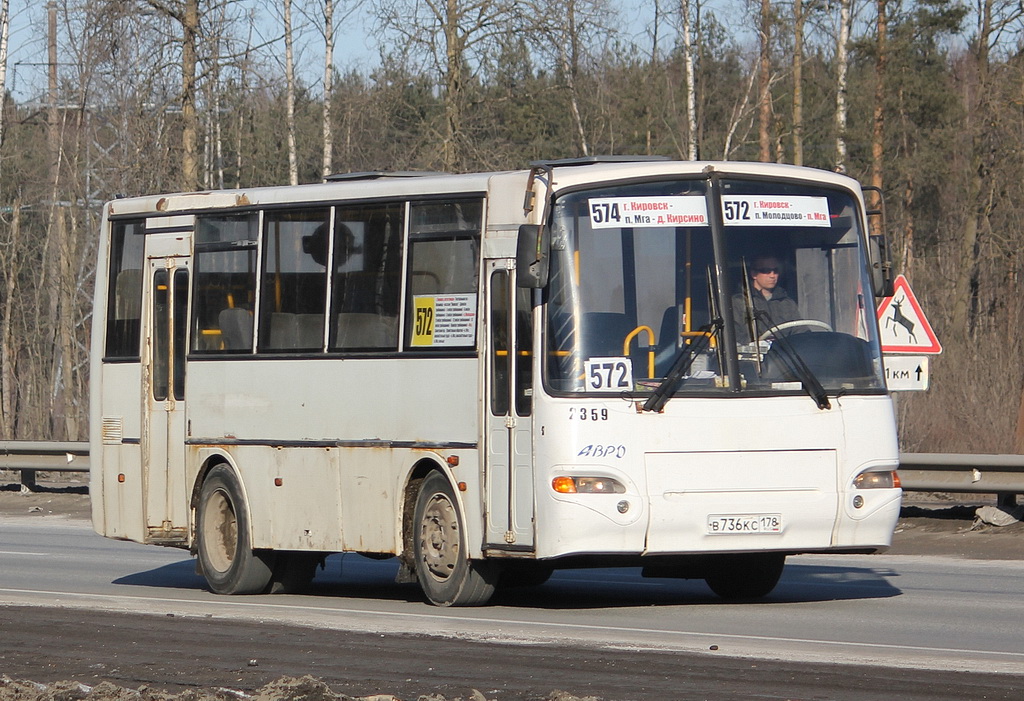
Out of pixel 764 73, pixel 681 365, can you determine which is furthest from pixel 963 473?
pixel 764 73

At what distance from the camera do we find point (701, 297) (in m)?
11.6

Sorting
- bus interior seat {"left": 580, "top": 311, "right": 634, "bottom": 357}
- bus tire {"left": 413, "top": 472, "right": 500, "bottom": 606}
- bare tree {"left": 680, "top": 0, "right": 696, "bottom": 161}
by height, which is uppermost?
bare tree {"left": 680, "top": 0, "right": 696, "bottom": 161}

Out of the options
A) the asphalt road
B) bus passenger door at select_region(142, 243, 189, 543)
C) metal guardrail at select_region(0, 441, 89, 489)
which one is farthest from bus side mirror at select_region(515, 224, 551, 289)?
metal guardrail at select_region(0, 441, 89, 489)

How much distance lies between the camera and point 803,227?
480 inches

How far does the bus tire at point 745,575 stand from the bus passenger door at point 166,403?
431 centimetres

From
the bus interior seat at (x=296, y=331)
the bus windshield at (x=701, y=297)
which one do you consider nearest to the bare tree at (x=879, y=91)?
the bus interior seat at (x=296, y=331)

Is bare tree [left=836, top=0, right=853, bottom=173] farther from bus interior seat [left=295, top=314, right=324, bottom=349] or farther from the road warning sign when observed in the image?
bus interior seat [left=295, top=314, right=324, bottom=349]

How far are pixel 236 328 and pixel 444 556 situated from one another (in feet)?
9.74

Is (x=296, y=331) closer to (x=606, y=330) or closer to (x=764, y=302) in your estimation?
(x=606, y=330)

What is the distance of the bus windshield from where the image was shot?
1148cm

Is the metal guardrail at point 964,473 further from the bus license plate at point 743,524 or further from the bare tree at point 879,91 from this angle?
the bare tree at point 879,91

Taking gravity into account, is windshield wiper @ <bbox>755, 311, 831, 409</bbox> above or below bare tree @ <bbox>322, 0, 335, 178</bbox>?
below

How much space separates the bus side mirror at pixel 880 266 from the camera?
40.4 feet

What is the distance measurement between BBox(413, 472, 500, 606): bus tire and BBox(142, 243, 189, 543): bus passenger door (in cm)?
287
